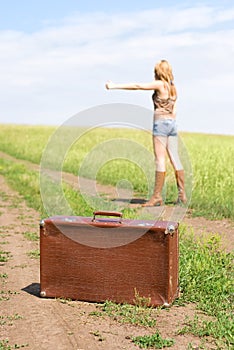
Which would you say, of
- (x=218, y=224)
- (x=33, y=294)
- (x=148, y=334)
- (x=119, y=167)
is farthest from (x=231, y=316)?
(x=119, y=167)

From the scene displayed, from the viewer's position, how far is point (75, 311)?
479 cm

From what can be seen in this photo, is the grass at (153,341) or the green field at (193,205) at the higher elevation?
the green field at (193,205)

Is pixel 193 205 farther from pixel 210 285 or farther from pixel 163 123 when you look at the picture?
pixel 210 285

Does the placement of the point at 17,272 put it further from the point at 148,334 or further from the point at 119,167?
the point at 119,167

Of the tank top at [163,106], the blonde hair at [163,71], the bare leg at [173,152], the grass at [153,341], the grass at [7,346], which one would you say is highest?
the blonde hair at [163,71]

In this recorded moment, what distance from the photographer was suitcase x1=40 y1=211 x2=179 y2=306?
477 cm

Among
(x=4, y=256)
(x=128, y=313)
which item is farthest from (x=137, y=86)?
(x=128, y=313)

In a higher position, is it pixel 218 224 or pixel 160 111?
pixel 160 111

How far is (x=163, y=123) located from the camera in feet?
32.9

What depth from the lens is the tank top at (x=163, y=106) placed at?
9859 millimetres

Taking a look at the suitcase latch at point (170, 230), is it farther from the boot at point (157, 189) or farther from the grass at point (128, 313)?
the boot at point (157, 189)

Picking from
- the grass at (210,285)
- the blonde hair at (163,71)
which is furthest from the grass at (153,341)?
the blonde hair at (163,71)

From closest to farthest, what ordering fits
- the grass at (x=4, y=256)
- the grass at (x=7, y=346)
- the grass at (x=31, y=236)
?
1. the grass at (x=7, y=346)
2. the grass at (x=4, y=256)
3. the grass at (x=31, y=236)

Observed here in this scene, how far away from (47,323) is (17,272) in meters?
1.59
